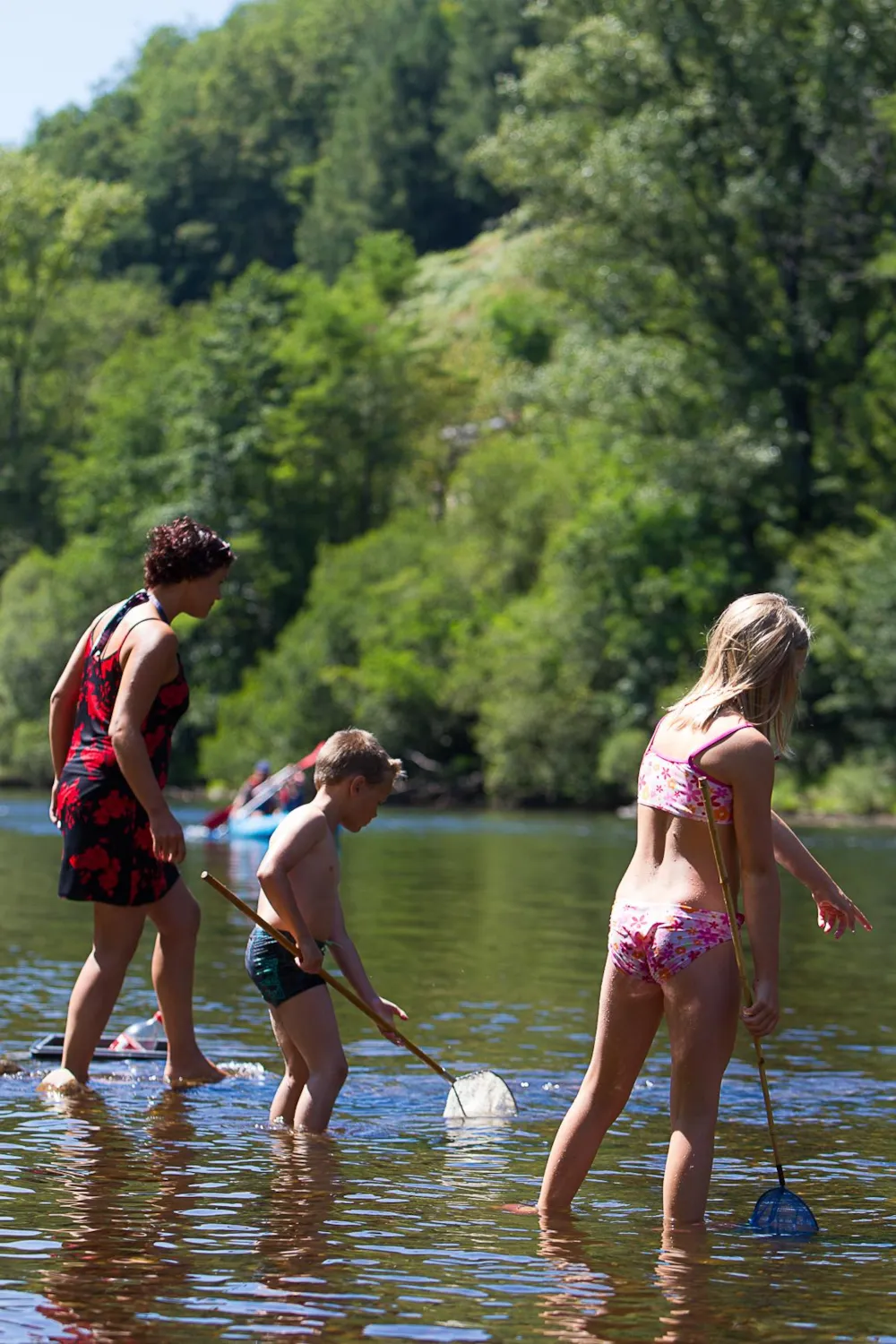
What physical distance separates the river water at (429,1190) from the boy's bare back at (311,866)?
2.60 ft

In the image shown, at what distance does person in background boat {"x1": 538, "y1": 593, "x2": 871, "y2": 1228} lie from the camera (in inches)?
234

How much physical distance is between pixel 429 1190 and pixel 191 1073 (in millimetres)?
2238

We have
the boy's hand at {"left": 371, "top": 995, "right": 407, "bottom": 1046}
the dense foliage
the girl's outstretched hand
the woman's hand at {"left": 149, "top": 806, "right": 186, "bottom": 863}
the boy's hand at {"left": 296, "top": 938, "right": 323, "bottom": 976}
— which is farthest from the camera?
the dense foliage

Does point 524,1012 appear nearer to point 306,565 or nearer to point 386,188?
point 306,565

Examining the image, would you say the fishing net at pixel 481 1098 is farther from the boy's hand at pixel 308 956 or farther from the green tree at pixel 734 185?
the green tree at pixel 734 185

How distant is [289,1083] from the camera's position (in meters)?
8.35

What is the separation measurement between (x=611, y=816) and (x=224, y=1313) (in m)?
45.2

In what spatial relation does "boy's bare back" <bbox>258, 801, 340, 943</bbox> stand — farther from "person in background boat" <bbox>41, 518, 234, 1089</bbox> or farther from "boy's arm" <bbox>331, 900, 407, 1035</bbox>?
"person in background boat" <bbox>41, 518, 234, 1089</bbox>

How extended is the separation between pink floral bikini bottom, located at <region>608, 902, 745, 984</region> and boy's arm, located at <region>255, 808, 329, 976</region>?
2.22 meters

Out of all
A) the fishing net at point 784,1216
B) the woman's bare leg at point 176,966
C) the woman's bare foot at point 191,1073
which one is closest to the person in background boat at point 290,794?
the woman's bare foot at point 191,1073

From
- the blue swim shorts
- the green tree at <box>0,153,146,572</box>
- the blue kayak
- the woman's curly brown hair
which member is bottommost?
the blue kayak

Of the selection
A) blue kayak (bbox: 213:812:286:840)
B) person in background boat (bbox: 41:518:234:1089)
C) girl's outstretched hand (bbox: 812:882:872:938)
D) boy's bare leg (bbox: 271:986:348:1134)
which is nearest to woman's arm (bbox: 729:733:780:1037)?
girl's outstretched hand (bbox: 812:882:872:938)

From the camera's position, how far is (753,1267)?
20.4ft

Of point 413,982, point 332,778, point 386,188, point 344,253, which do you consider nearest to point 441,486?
point 344,253
